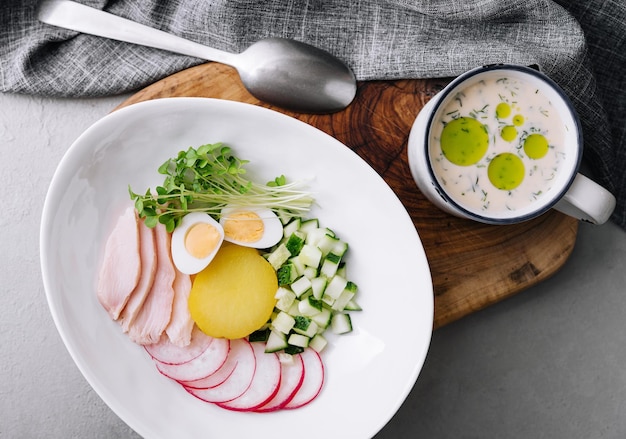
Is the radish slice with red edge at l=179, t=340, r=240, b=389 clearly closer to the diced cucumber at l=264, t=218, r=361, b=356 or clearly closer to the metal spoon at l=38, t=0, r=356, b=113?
the diced cucumber at l=264, t=218, r=361, b=356

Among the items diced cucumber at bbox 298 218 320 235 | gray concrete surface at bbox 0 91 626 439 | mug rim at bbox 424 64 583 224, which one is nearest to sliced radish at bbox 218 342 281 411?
diced cucumber at bbox 298 218 320 235

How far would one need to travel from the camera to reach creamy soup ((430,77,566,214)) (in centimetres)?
130

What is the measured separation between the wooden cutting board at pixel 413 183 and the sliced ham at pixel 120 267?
32 cm

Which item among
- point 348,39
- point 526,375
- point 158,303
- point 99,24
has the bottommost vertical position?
point 526,375

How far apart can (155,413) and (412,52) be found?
1.08 metres

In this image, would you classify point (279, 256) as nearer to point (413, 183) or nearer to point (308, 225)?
point (308, 225)

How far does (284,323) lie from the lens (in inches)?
55.3

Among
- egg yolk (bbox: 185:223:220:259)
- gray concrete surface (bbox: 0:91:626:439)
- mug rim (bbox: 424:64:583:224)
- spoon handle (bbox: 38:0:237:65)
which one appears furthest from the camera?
gray concrete surface (bbox: 0:91:626:439)

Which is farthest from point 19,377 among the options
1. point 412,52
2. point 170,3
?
point 412,52

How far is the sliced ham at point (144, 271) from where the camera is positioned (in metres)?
1.36

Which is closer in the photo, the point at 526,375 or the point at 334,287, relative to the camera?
the point at 334,287

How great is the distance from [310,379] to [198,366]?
0.28 m

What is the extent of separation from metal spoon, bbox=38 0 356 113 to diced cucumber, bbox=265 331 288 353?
1.83 feet

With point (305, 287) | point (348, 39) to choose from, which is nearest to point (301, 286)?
point (305, 287)
